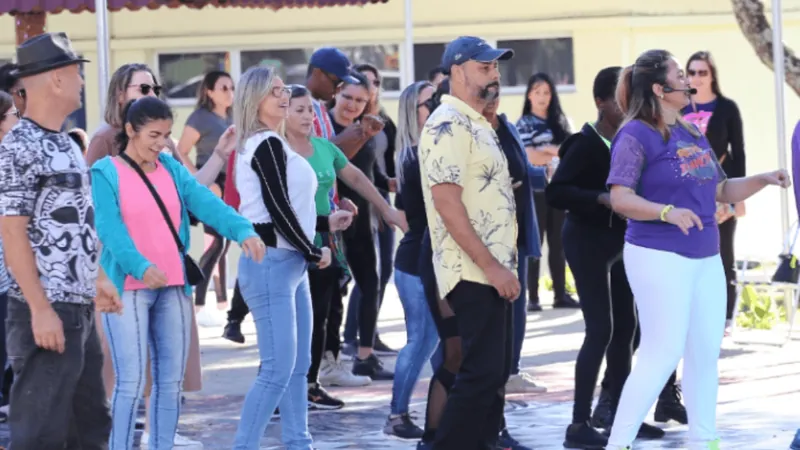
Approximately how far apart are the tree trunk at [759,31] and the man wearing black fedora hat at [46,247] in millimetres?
8709

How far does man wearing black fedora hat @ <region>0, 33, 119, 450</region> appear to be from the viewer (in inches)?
220

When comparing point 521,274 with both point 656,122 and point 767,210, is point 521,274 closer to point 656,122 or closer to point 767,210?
point 656,122

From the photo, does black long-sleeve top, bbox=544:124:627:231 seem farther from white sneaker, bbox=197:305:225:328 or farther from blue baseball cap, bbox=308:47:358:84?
white sneaker, bbox=197:305:225:328

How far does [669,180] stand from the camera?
22.4ft

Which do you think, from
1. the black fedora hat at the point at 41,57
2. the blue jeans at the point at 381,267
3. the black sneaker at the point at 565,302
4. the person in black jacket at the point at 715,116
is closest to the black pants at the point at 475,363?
the black fedora hat at the point at 41,57

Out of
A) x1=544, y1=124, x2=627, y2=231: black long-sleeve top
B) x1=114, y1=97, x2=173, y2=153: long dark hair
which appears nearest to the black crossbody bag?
x1=114, y1=97, x2=173, y2=153: long dark hair

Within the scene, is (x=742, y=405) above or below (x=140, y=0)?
below

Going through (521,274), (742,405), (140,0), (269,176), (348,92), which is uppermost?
(140,0)

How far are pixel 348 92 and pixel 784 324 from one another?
4863mm

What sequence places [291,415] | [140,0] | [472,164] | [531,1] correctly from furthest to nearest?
[531,1]
[140,0]
[291,415]
[472,164]

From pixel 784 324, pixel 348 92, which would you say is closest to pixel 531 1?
pixel 784 324

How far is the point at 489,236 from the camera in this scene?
21.3 feet

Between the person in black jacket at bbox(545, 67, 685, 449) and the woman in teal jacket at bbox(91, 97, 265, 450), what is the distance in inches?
76.9

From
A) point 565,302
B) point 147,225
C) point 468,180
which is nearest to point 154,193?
point 147,225
